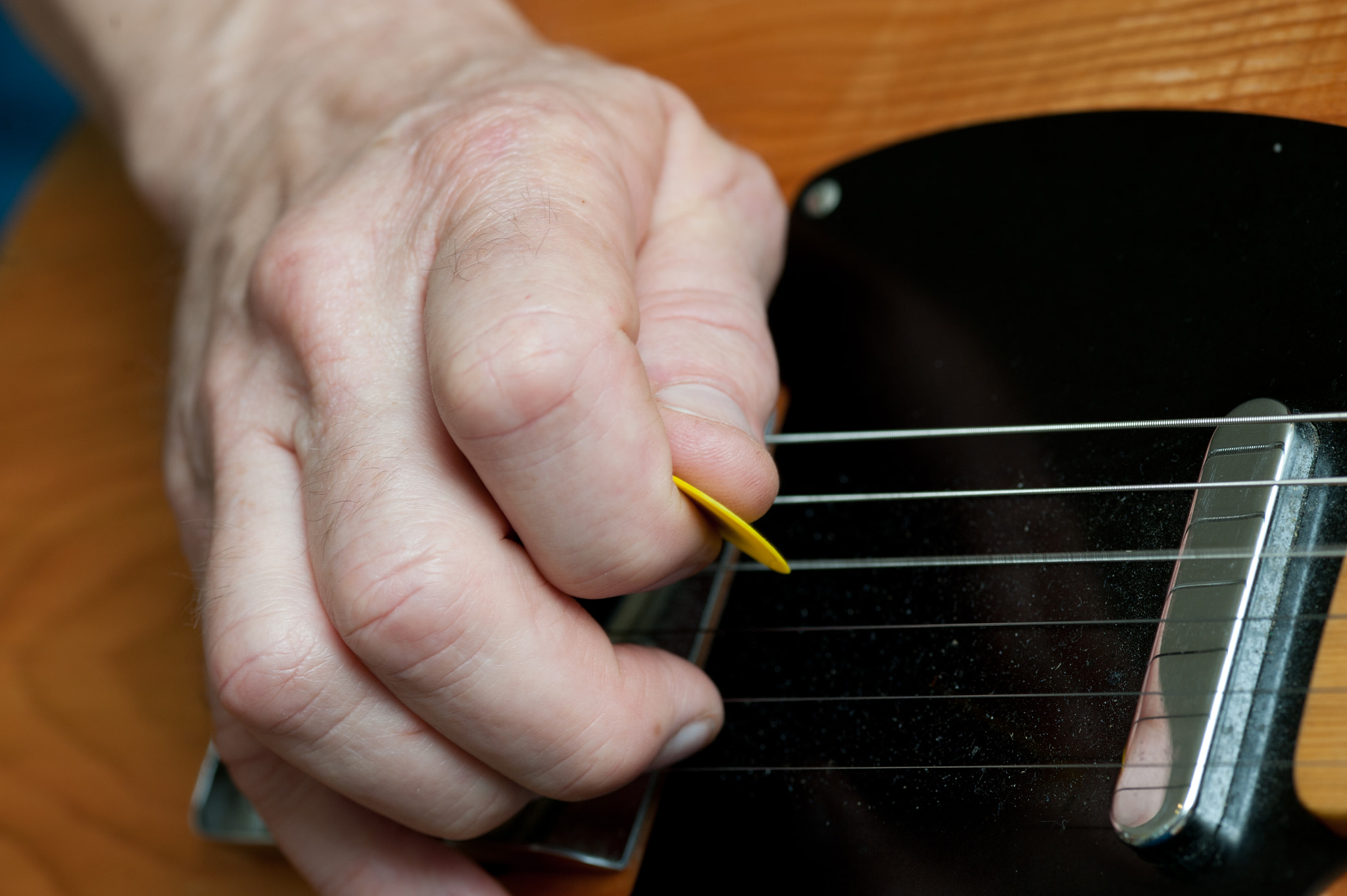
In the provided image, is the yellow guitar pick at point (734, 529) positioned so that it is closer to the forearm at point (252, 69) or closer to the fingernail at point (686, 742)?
the fingernail at point (686, 742)

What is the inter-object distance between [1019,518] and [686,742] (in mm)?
165

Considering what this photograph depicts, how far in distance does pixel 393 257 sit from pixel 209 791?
0.31 m

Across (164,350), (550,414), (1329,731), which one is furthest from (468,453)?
(164,350)

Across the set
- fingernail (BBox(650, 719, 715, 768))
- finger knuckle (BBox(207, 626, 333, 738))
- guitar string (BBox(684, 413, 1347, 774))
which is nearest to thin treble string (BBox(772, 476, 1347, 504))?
guitar string (BBox(684, 413, 1347, 774))

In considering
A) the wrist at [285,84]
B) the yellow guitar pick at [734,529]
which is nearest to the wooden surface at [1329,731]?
the yellow guitar pick at [734,529]

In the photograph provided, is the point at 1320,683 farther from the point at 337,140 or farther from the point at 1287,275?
the point at 337,140

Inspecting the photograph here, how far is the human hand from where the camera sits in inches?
13.2

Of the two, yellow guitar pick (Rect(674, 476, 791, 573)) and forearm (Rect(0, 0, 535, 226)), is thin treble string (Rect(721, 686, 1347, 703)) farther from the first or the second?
forearm (Rect(0, 0, 535, 226))

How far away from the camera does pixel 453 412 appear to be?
321 mm

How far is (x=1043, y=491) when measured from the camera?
0.41 m

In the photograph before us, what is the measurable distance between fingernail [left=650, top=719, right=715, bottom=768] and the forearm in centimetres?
33

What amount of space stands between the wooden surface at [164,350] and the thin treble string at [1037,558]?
0.17 meters

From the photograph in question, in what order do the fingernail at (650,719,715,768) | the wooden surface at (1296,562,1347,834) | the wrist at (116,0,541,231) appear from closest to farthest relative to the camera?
the wooden surface at (1296,562,1347,834)
the fingernail at (650,719,715,768)
the wrist at (116,0,541,231)

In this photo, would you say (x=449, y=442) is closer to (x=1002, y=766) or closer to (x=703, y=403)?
(x=703, y=403)
